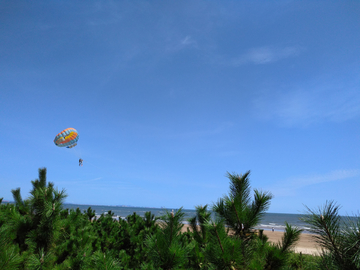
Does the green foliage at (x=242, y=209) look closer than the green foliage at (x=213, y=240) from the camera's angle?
No

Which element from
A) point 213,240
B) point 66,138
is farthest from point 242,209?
point 66,138

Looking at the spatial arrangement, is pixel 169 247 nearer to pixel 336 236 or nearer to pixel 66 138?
pixel 336 236

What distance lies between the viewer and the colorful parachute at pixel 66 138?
23578mm

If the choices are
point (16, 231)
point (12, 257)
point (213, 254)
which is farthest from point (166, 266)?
point (16, 231)

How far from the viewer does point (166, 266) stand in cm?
208

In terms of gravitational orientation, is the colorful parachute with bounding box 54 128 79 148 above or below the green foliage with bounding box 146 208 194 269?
above

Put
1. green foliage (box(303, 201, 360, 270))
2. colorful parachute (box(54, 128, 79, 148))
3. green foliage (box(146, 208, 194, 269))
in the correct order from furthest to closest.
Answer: colorful parachute (box(54, 128, 79, 148)), green foliage (box(146, 208, 194, 269)), green foliage (box(303, 201, 360, 270))

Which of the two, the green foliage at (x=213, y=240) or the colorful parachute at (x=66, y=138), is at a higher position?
the colorful parachute at (x=66, y=138)

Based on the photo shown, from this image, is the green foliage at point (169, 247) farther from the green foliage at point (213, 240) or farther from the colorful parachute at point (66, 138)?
the colorful parachute at point (66, 138)

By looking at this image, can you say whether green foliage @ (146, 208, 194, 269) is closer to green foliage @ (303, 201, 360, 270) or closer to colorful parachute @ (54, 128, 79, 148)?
green foliage @ (303, 201, 360, 270)

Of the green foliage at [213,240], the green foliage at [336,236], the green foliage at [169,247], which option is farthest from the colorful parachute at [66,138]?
the green foliage at [336,236]

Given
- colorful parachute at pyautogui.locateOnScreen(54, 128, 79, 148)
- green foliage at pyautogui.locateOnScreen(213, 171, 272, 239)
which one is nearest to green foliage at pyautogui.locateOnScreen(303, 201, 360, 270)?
green foliage at pyautogui.locateOnScreen(213, 171, 272, 239)

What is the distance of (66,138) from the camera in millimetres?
23891

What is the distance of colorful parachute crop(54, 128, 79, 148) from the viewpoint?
77.4ft
